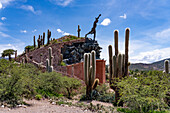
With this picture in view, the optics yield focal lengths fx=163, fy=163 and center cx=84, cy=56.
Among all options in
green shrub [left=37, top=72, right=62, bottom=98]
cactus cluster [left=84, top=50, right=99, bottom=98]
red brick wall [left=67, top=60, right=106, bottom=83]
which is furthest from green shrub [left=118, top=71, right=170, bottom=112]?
red brick wall [left=67, top=60, right=106, bottom=83]

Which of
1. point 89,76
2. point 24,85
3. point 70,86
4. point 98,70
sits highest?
point 98,70

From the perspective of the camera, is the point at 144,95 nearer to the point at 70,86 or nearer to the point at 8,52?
the point at 70,86

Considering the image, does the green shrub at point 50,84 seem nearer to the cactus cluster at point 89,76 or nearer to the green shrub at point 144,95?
the cactus cluster at point 89,76

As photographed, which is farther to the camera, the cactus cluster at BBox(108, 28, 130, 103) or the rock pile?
the rock pile

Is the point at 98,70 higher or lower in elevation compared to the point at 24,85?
higher

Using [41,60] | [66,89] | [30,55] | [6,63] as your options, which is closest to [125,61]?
[66,89]

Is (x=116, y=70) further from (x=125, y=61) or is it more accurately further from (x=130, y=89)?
(x=130, y=89)

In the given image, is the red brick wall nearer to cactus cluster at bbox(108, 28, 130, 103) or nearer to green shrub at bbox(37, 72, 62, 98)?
green shrub at bbox(37, 72, 62, 98)

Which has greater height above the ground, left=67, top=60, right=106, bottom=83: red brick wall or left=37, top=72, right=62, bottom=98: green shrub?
left=67, top=60, right=106, bottom=83: red brick wall

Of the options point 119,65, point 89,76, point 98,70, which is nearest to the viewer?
point 119,65

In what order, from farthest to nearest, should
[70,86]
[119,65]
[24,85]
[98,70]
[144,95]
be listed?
1. [98,70]
2. [70,86]
3. [119,65]
4. [24,85]
5. [144,95]

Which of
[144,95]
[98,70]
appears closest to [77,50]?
[98,70]

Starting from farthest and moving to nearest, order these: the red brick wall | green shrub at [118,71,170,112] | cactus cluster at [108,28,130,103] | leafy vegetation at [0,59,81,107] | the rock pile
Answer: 1. the rock pile
2. the red brick wall
3. cactus cluster at [108,28,130,103]
4. leafy vegetation at [0,59,81,107]
5. green shrub at [118,71,170,112]

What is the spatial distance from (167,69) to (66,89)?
1064 cm
